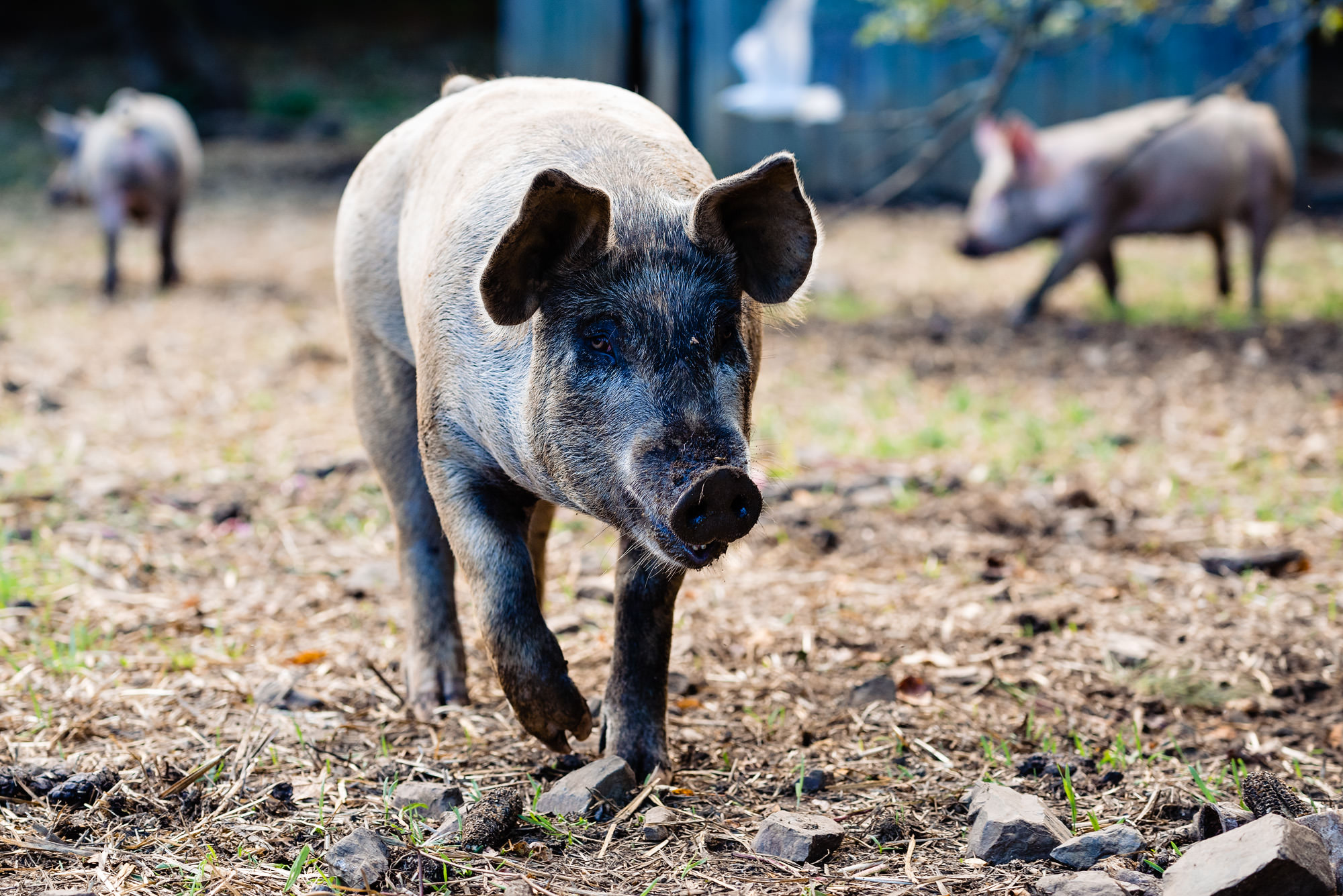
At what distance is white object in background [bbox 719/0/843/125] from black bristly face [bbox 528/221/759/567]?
9164 mm

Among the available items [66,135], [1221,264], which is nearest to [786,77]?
[1221,264]

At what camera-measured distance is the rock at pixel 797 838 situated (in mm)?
2395

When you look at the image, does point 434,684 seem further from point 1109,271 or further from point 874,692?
point 1109,271

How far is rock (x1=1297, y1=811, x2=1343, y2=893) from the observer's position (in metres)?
2.29

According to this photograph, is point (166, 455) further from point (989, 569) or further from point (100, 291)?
point (100, 291)

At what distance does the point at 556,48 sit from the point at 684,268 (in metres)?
12.6

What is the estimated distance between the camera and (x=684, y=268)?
2.55m

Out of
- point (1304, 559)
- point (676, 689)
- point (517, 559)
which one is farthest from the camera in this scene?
point (1304, 559)

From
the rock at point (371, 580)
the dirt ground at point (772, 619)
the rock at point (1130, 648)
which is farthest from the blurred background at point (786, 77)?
Result: the rock at point (371, 580)

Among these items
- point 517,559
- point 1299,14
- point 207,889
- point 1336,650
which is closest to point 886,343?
point 1299,14

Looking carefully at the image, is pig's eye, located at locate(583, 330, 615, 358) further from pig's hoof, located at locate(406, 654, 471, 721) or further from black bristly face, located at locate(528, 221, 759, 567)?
pig's hoof, located at locate(406, 654, 471, 721)

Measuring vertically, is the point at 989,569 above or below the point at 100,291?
below

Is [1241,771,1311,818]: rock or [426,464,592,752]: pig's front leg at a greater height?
[426,464,592,752]: pig's front leg

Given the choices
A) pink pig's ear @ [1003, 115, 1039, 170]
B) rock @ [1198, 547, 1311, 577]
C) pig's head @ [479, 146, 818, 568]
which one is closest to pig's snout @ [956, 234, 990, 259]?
pink pig's ear @ [1003, 115, 1039, 170]
